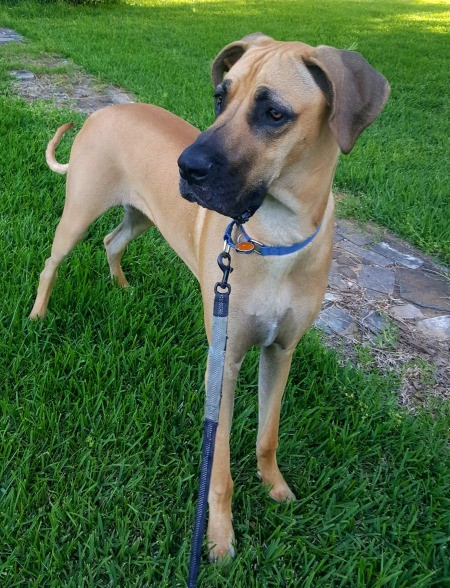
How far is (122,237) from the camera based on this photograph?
339 centimetres

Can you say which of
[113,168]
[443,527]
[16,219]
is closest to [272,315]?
[443,527]

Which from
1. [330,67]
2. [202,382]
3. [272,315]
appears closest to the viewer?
[330,67]

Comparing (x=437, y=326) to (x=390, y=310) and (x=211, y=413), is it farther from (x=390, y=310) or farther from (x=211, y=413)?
(x=211, y=413)

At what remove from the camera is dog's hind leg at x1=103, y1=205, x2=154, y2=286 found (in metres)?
3.38

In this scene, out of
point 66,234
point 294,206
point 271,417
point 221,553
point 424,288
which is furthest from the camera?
point 424,288

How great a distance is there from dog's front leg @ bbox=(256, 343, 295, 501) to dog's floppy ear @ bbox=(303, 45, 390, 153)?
0.92 m

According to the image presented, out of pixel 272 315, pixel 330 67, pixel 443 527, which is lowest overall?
pixel 443 527

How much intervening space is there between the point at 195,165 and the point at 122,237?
5.89ft

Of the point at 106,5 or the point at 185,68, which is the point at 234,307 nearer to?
the point at 185,68

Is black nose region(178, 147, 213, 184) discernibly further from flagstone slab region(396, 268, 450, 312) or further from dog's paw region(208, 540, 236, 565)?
flagstone slab region(396, 268, 450, 312)

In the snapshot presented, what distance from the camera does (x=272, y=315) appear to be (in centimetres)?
204

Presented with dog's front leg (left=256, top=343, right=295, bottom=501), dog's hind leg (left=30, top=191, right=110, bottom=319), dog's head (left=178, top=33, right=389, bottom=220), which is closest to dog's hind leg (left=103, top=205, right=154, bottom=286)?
dog's hind leg (left=30, top=191, right=110, bottom=319)

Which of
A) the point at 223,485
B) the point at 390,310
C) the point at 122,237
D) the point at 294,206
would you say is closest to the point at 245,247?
the point at 294,206

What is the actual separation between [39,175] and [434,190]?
329cm
